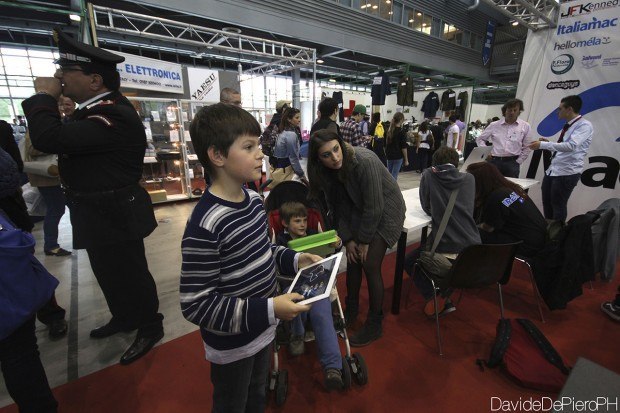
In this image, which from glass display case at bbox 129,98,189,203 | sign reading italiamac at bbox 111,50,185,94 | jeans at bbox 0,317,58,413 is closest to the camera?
jeans at bbox 0,317,58,413

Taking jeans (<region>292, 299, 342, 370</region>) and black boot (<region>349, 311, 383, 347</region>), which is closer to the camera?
jeans (<region>292, 299, 342, 370</region>)

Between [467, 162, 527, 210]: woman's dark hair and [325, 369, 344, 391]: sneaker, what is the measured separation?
1804 mm

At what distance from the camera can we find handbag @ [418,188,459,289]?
2186mm

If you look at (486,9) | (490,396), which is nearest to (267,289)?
(490,396)

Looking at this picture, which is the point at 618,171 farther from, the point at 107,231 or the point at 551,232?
the point at 107,231

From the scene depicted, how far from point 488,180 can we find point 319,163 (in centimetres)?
141

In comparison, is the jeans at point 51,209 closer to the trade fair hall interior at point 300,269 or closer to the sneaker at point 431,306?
the trade fair hall interior at point 300,269

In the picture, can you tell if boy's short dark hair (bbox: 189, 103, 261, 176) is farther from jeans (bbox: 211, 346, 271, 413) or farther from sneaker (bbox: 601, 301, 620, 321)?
sneaker (bbox: 601, 301, 620, 321)

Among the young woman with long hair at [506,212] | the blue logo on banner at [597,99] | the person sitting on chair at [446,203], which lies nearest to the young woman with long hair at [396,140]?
the blue logo on banner at [597,99]

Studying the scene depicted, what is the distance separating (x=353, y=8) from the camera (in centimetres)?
1009

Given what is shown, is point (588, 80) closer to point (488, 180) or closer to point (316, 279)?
point (488, 180)

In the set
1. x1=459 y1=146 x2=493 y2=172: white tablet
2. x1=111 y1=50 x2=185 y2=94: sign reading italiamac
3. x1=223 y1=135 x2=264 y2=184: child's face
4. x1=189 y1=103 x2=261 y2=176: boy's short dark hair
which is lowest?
x1=459 y1=146 x2=493 y2=172: white tablet

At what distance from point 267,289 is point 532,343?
2.01 metres

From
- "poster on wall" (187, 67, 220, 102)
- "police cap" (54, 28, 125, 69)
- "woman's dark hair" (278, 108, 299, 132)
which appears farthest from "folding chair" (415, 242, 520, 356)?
"poster on wall" (187, 67, 220, 102)
